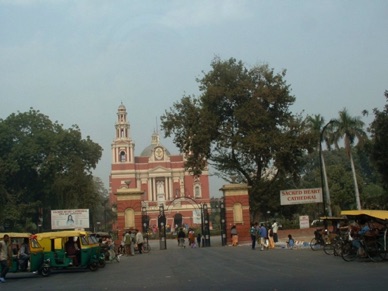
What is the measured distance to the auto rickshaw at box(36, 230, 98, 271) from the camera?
20078mm

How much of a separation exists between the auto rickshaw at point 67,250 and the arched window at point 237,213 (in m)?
16.1

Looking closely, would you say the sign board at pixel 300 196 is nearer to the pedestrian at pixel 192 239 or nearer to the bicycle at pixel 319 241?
the pedestrian at pixel 192 239

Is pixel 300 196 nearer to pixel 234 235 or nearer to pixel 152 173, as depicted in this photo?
pixel 234 235

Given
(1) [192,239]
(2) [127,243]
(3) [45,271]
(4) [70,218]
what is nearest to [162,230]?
(1) [192,239]

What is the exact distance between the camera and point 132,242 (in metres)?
30.4

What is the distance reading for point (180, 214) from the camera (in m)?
89.4

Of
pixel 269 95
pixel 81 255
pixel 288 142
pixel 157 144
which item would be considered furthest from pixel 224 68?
pixel 157 144

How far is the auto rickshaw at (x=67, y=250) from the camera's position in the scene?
2008 cm

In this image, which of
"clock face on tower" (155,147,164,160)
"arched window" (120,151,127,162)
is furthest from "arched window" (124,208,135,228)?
"clock face on tower" (155,147,164,160)

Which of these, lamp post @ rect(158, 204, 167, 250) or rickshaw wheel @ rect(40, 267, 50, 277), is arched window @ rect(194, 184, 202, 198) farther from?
rickshaw wheel @ rect(40, 267, 50, 277)

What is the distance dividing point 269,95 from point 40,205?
2969 cm

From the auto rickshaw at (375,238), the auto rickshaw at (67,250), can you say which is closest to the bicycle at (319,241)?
the auto rickshaw at (375,238)

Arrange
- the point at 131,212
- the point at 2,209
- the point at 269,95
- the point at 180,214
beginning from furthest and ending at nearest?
the point at 180,214 → the point at 2,209 → the point at 269,95 → the point at 131,212

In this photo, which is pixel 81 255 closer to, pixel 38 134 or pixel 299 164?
pixel 299 164
